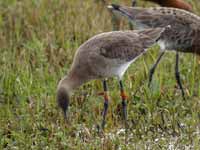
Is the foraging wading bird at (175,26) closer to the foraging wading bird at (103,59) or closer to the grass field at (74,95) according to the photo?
the grass field at (74,95)

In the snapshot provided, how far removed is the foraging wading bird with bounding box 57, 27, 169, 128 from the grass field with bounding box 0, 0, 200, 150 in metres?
0.23

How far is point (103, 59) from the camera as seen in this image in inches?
245

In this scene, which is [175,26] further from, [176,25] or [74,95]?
[74,95]

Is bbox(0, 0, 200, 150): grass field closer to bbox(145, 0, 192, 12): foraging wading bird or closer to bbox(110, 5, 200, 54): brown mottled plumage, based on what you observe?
bbox(110, 5, 200, 54): brown mottled plumage

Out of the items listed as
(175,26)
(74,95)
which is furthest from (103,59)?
(175,26)

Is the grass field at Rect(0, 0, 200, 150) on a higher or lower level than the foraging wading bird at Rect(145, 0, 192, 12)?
lower

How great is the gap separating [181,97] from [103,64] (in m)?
0.99

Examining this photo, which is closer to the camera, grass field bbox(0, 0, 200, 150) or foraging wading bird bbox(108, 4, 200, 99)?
grass field bbox(0, 0, 200, 150)

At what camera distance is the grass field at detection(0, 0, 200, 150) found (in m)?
5.91

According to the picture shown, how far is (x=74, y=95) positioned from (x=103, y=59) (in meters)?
0.70

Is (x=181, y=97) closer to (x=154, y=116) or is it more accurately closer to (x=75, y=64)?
(x=154, y=116)

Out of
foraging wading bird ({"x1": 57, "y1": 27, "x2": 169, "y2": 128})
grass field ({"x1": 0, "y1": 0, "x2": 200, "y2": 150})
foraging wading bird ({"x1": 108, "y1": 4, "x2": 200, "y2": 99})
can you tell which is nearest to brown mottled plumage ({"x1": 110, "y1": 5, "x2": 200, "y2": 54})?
foraging wading bird ({"x1": 108, "y1": 4, "x2": 200, "y2": 99})

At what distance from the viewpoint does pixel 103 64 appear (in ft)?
20.5

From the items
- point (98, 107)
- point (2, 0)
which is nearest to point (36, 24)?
point (2, 0)
